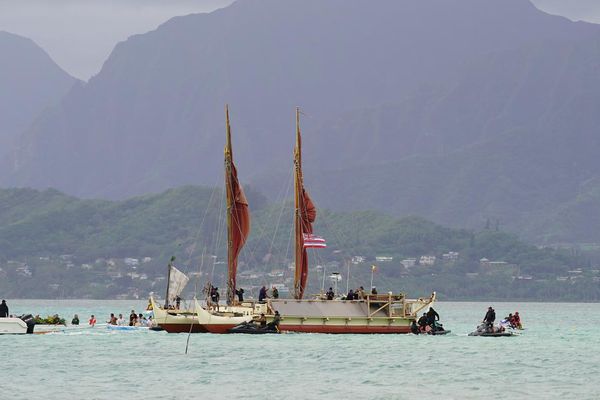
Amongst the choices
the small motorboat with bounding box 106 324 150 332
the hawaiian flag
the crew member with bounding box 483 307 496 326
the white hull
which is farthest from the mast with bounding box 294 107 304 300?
the white hull

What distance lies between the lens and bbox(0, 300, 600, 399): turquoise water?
73.6 m

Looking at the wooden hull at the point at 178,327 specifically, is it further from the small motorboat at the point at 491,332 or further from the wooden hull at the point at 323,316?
the small motorboat at the point at 491,332

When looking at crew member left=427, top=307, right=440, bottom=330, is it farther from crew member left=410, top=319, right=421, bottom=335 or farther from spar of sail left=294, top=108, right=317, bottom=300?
spar of sail left=294, top=108, right=317, bottom=300

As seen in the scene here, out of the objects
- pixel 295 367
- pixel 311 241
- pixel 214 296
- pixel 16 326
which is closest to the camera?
pixel 295 367

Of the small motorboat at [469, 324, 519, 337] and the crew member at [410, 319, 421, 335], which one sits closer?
the crew member at [410, 319, 421, 335]

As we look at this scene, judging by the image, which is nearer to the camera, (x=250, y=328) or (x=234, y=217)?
(x=250, y=328)

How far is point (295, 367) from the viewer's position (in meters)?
87.7

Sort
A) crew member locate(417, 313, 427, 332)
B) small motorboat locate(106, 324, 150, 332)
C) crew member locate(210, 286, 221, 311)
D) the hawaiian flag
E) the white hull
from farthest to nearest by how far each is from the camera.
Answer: small motorboat locate(106, 324, 150, 332) < the hawaiian flag < crew member locate(417, 313, 427, 332) < crew member locate(210, 286, 221, 311) < the white hull

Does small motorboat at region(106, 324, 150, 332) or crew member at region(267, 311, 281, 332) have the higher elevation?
small motorboat at region(106, 324, 150, 332)

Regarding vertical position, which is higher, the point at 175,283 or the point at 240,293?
the point at 175,283

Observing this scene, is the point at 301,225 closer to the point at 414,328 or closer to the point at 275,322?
the point at 275,322

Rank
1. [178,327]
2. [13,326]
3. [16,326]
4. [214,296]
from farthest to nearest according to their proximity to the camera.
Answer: [178,327], [214,296], [16,326], [13,326]

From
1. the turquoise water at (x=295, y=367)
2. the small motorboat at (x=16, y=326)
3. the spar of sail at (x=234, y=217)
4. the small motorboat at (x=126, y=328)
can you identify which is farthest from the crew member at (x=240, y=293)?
the small motorboat at (x=16, y=326)

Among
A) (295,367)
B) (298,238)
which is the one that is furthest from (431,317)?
(295,367)
